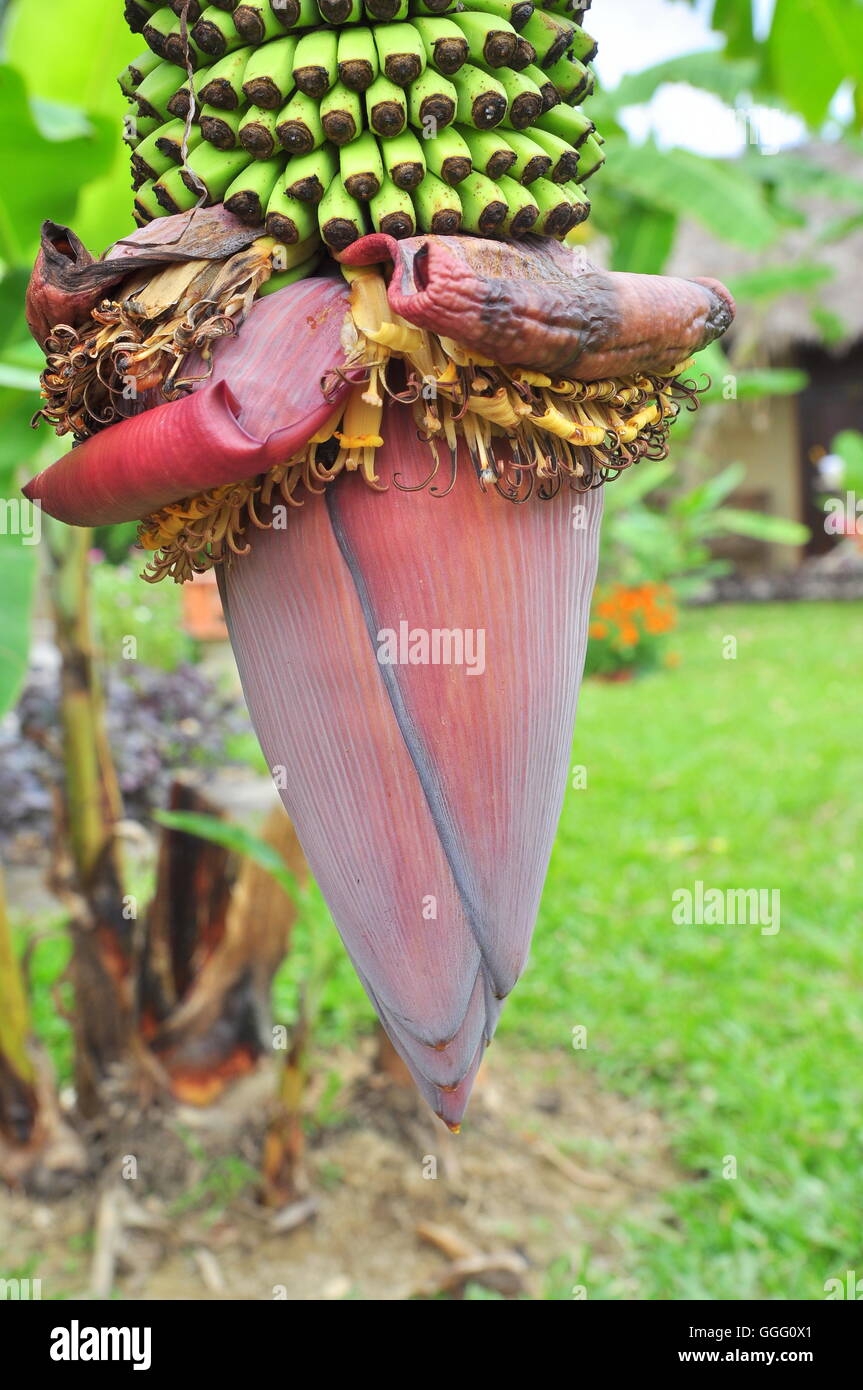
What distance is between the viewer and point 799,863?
3066 mm

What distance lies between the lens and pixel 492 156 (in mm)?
276

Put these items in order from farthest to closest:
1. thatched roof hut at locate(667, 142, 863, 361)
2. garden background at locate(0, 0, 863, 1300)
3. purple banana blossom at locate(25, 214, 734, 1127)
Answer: thatched roof hut at locate(667, 142, 863, 361)
garden background at locate(0, 0, 863, 1300)
purple banana blossom at locate(25, 214, 734, 1127)

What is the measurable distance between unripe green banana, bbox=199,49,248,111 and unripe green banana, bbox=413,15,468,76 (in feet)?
0.14

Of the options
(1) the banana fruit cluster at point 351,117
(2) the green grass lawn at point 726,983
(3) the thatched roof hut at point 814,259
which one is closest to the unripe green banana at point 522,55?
(1) the banana fruit cluster at point 351,117

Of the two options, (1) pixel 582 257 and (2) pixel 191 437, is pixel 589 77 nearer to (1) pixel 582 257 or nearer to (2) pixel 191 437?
(1) pixel 582 257

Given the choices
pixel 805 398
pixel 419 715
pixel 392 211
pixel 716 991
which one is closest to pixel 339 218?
pixel 392 211

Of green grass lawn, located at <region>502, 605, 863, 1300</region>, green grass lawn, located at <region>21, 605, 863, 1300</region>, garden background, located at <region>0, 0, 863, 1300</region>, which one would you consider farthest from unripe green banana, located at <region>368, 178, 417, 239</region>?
green grass lawn, located at <region>502, 605, 863, 1300</region>

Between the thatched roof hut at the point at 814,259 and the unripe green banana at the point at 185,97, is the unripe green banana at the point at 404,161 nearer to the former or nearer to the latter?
the unripe green banana at the point at 185,97

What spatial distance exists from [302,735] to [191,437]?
0.09m

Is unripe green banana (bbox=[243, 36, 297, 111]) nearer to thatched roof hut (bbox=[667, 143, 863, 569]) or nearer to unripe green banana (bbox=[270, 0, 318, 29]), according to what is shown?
unripe green banana (bbox=[270, 0, 318, 29])

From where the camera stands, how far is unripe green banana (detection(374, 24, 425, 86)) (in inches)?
10.7

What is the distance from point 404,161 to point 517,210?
0.03m

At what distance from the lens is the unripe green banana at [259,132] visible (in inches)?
10.6
